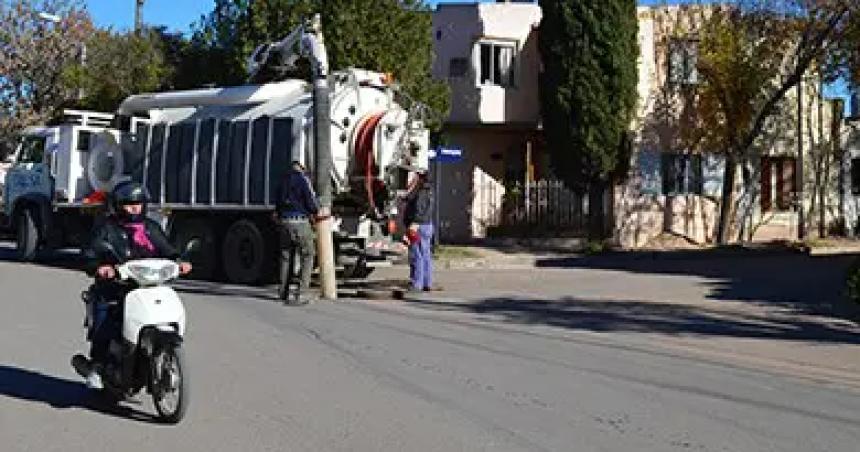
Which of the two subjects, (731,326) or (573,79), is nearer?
(731,326)

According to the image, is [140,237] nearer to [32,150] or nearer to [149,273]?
[149,273]

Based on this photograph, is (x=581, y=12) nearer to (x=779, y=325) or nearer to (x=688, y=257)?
(x=688, y=257)

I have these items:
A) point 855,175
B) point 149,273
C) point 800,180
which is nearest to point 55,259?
point 149,273

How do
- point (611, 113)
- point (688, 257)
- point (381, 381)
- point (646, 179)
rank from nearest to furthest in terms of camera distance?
point (381, 381) → point (688, 257) → point (611, 113) → point (646, 179)

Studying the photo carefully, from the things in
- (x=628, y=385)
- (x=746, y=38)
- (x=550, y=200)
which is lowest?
(x=628, y=385)

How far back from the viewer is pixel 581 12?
2781 cm

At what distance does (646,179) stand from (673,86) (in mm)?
2696

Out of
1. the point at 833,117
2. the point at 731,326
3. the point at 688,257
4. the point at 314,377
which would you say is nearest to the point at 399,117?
the point at 731,326

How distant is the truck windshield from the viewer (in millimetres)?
22047

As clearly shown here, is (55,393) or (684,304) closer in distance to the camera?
(55,393)

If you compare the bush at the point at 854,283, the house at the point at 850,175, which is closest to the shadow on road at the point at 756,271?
the bush at the point at 854,283

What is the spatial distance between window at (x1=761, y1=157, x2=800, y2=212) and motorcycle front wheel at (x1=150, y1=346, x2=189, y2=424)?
91.2 ft

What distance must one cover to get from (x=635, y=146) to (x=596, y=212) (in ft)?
8.72

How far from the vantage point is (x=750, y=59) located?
1125 inches
